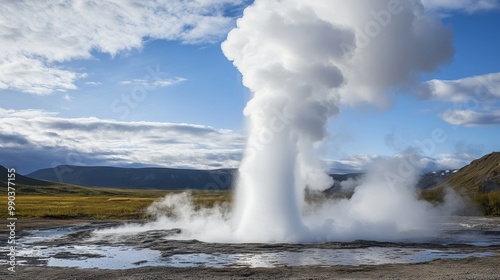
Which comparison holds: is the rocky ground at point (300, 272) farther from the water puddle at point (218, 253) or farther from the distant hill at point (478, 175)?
the distant hill at point (478, 175)

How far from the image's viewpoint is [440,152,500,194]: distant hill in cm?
13741

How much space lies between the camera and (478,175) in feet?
538

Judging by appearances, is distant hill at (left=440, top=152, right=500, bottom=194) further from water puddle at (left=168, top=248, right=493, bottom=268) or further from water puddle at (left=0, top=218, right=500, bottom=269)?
water puddle at (left=168, top=248, right=493, bottom=268)

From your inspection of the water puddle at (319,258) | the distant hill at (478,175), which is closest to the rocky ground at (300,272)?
the water puddle at (319,258)

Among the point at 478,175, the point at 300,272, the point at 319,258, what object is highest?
the point at 478,175

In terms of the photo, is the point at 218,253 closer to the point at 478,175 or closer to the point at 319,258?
the point at 319,258

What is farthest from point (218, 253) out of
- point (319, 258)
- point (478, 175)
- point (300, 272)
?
point (478, 175)

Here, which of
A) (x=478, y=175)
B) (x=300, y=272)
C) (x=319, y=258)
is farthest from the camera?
(x=478, y=175)

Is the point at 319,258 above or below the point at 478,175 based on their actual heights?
below

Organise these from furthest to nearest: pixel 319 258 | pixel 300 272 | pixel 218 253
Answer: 1. pixel 218 253
2. pixel 319 258
3. pixel 300 272

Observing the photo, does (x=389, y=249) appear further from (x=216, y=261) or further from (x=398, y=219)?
(x=398, y=219)

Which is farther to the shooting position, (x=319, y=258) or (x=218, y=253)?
(x=218, y=253)

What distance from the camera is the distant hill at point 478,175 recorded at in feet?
451

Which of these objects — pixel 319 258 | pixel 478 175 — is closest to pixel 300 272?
pixel 319 258
